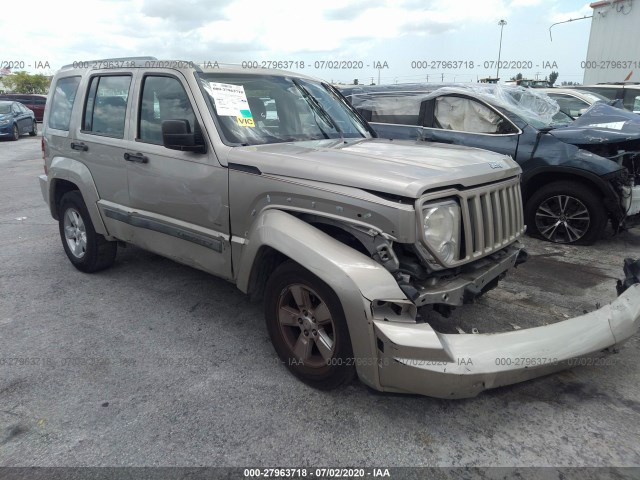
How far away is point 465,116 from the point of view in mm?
6586

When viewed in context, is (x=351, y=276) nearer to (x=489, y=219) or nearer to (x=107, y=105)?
(x=489, y=219)

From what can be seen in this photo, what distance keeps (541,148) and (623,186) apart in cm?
99

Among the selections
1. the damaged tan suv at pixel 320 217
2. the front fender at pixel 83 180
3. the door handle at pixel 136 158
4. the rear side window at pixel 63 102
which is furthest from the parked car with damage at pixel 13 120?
the door handle at pixel 136 158

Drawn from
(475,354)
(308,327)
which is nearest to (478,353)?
(475,354)

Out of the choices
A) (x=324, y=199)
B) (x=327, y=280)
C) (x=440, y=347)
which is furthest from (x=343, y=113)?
(x=440, y=347)

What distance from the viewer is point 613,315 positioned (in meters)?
2.75

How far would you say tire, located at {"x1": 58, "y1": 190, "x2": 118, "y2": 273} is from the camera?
4785 mm

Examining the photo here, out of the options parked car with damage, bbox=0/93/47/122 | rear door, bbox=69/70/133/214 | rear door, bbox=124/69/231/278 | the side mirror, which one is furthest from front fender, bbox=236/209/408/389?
parked car with damage, bbox=0/93/47/122

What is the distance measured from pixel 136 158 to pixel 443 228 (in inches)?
101

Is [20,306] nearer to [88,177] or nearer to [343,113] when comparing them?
[88,177]

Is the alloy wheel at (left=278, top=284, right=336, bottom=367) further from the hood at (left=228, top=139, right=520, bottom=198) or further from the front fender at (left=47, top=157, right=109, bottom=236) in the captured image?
the front fender at (left=47, top=157, right=109, bottom=236)

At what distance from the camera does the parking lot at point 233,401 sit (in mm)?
2488

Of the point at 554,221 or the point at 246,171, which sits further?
the point at 554,221

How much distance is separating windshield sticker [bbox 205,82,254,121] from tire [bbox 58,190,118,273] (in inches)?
81.7
